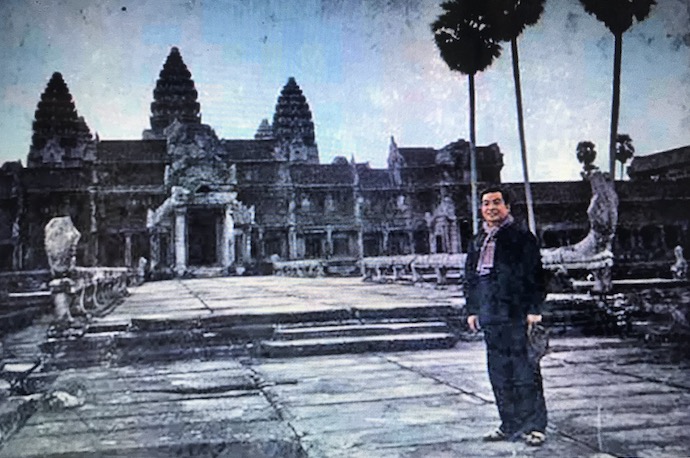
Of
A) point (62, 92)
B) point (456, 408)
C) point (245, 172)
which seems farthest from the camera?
point (245, 172)

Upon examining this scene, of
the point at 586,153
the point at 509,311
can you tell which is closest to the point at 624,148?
the point at 586,153

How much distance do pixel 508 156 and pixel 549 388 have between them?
2.01 m

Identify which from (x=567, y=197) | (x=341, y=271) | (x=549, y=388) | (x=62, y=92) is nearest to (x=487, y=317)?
(x=549, y=388)

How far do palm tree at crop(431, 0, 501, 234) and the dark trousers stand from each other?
175cm

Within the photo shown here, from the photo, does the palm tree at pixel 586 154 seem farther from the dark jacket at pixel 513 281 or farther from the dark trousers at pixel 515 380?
the dark trousers at pixel 515 380

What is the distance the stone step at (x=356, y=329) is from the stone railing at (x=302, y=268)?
2025 millimetres

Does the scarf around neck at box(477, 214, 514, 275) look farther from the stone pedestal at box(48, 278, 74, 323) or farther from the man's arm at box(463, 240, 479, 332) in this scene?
the stone pedestal at box(48, 278, 74, 323)

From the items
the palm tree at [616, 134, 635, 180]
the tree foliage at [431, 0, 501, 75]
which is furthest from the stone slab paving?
the tree foliage at [431, 0, 501, 75]

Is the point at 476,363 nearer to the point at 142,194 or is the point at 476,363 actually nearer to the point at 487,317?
the point at 487,317

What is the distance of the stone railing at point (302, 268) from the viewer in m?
7.94

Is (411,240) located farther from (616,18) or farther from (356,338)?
(616,18)

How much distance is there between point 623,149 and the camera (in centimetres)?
532

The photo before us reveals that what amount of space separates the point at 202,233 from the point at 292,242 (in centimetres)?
425

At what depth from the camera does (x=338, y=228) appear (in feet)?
22.6
